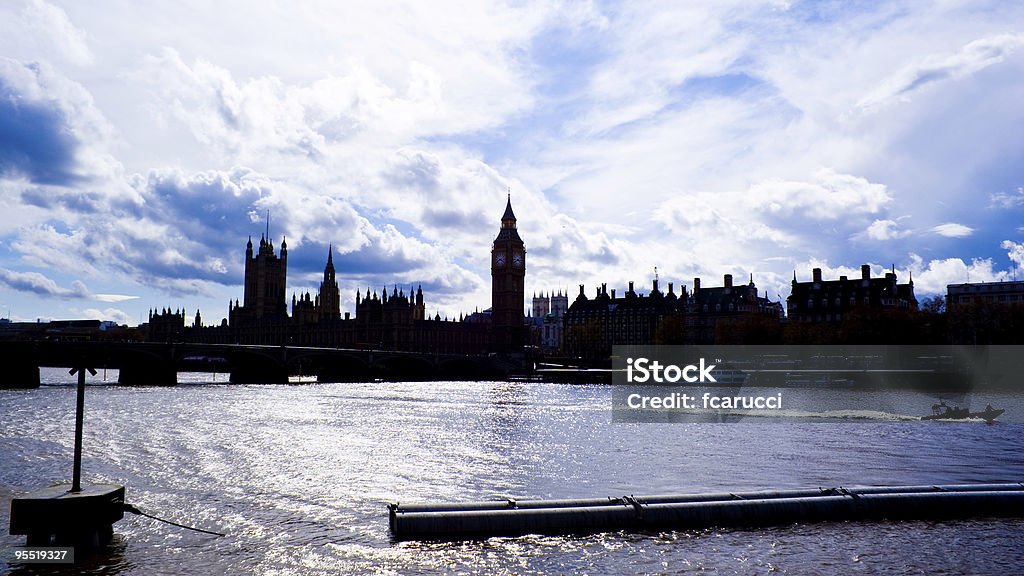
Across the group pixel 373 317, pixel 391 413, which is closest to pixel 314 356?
pixel 391 413

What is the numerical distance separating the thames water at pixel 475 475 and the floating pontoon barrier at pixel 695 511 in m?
0.53

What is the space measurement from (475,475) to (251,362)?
96702 millimetres

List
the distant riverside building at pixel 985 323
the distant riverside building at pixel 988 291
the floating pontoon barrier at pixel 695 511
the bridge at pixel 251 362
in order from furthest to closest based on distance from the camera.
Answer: the distant riverside building at pixel 988 291, the distant riverside building at pixel 985 323, the bridge at pixel 251 362, the floating pontoon barrier at pixel 695 511

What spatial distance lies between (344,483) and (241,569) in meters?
9.70

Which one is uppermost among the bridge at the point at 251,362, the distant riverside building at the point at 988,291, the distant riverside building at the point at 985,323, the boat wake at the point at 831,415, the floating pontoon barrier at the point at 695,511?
the distant riverside building at the point at 988,291

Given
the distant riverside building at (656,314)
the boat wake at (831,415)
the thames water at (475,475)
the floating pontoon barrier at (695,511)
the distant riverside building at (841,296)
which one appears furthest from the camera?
the distant riverside building at (656,314)

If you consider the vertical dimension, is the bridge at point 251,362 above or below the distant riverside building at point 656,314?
below

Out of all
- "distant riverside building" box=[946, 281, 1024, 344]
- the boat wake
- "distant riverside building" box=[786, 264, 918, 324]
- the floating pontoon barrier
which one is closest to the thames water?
the boat wake

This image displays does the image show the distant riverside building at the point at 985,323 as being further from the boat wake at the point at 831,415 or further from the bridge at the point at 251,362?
the bridge at the point at 251,362

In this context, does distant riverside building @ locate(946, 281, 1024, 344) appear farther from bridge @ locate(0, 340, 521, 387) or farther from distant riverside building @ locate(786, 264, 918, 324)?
bridge @ locate(0, 340, 521, 387)

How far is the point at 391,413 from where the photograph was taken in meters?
54.2

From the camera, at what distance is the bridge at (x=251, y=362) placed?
80.8 metres

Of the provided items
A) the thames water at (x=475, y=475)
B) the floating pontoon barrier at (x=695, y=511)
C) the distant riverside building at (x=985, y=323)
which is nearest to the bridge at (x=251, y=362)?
the thames water at (x=475, y=475)

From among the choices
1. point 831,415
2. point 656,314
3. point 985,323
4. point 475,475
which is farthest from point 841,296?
point 475,475
